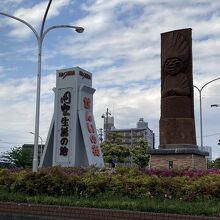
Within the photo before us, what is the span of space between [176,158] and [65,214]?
40.7 ft

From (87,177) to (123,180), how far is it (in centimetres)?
131

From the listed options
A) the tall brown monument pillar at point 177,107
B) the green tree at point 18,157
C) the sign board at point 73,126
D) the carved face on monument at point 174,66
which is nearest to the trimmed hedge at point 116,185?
the tall brown monument pillar at point 177,107

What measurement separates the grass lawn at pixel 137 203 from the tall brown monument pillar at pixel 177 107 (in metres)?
11.1

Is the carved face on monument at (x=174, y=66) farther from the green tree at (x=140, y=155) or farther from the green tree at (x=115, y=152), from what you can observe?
the green tree at (x=140, y=155)

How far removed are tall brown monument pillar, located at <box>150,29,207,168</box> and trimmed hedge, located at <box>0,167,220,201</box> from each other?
845 centimetres

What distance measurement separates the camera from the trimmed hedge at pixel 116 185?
10.5 m

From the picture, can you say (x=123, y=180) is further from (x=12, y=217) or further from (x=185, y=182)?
(x=12, y=217)

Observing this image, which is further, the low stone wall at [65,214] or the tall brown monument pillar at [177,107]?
the tall brown monument pillar at [177,107]

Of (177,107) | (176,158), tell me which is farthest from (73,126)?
(176,158)

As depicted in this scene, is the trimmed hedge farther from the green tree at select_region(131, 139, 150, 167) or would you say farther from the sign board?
the green tree at select_region(131, 139, 150, 167)

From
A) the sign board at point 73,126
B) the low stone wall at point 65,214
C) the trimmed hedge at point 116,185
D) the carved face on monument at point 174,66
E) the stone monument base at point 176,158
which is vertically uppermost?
the carved face on monument at point 174,66

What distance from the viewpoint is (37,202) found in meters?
11.8

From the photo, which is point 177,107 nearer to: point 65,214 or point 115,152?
point 65,214

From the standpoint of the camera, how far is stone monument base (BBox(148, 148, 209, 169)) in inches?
863
